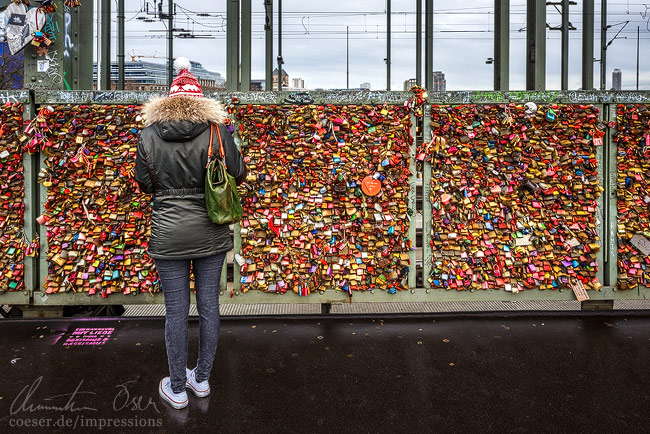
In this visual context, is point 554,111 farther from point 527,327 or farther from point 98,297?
point 98,297

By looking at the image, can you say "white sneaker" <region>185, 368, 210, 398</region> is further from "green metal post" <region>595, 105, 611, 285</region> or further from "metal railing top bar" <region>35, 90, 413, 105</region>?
"green metal post" <region>595, 105, 611, 285</region>

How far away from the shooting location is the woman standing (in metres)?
2.73

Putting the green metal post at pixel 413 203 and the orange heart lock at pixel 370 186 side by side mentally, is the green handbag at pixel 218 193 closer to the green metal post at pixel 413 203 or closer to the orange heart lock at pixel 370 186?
the orange heart lock at pixel 370 186

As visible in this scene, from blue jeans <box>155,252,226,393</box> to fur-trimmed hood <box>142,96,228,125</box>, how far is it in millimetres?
841

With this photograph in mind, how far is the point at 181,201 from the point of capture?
109 inches

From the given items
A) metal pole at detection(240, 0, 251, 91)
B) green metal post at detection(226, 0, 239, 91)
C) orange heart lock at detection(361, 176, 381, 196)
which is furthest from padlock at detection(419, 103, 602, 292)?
green metal post at detection(226, 0, 239, 91)

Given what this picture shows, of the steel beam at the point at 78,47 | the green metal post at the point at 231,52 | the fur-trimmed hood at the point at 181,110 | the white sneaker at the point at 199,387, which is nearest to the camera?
the fur-trimmed hood at the point at 181,110

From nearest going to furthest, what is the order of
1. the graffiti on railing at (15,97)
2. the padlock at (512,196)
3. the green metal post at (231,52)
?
the graffiti on railing at (15,97) → the padlock at (512,196) → the green metal post at (231,52)

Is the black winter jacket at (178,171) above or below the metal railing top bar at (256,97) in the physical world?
below

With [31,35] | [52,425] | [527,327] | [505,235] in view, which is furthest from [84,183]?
[527,327]

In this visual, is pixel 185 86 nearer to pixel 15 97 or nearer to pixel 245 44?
pixel 15 97

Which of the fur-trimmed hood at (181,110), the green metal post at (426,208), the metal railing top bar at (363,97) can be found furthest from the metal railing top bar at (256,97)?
the fur-trimmed hood at (181,110)

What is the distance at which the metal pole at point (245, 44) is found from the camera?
17.6ft

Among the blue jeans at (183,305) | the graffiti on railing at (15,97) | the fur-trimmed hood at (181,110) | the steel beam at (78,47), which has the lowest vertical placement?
the blue jeans at (183,305)
